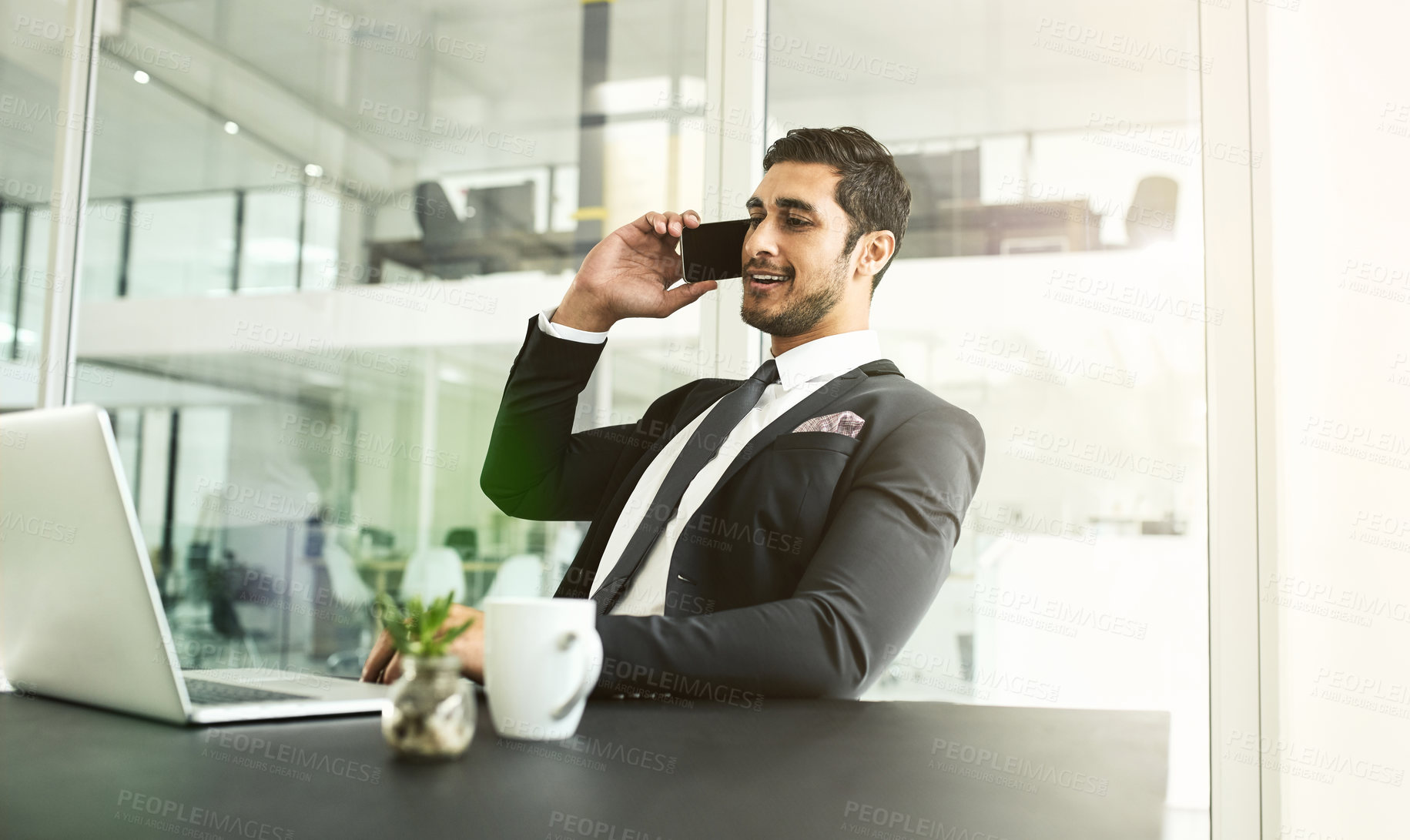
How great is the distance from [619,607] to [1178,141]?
135 cm

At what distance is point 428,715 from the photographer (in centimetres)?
67

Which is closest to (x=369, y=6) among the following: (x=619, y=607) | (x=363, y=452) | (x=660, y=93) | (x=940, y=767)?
(x=660, y=93)

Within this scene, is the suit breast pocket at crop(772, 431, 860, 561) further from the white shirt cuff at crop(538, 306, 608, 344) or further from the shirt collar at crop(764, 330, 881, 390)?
the white shirt cuff at crop(538, 306, 608, 344)

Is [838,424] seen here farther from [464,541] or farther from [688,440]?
[464,541]

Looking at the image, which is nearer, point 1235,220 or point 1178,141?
point 1235,220

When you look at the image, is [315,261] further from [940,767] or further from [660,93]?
[940,767]

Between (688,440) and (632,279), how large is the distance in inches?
13.8

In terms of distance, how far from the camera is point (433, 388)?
2.63 metres

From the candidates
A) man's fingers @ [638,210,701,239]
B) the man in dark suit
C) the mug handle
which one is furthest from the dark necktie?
the mug handle

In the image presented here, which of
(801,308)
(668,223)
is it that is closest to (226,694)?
(801,308)

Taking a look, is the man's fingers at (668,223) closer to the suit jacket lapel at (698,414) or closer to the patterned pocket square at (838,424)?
the suit jacket lapel at (698,414)

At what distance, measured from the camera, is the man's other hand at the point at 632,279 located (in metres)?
1.75

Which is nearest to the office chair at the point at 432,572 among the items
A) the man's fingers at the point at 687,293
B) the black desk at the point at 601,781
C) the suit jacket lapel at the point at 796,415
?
the man's fingers at the point at 687,293

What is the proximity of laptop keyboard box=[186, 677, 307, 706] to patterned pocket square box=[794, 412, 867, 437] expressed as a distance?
0.78 meters
